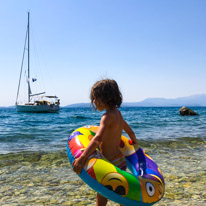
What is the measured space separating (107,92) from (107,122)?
31cm

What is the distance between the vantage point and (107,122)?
7.07 feet

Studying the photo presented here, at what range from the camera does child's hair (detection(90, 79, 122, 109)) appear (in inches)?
86.2

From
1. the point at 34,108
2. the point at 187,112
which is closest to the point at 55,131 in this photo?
the point at 187,112

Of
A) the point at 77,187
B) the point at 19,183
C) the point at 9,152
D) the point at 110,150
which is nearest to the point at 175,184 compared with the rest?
the point at 77,187

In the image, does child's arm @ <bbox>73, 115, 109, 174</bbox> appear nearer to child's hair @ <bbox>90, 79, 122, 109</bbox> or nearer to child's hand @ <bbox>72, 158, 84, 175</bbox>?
child's hand @ <bbox>72, 158, 84, 175</bbox>

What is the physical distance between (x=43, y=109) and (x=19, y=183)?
3175 cm

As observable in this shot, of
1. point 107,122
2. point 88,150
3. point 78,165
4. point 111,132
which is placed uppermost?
point 107,122

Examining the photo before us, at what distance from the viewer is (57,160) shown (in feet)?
16.6

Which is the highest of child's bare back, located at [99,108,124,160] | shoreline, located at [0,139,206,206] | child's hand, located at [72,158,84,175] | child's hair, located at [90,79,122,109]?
child's hair, located at [90,79,122,109]

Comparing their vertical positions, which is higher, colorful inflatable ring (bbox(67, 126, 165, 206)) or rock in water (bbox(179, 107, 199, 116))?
colorful inflatable ring (bbox(67, 126, 165, 206))

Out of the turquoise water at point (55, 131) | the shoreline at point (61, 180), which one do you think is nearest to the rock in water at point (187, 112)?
the turquoise water at point (55, 131)

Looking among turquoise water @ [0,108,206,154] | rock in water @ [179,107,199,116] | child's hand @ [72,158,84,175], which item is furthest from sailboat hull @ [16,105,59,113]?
child's hand @ [72,158,84,175]

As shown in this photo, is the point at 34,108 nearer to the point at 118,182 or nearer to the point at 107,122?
the point at 107,122

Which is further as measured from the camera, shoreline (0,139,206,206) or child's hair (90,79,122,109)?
shoreline (0,139,206,206)
